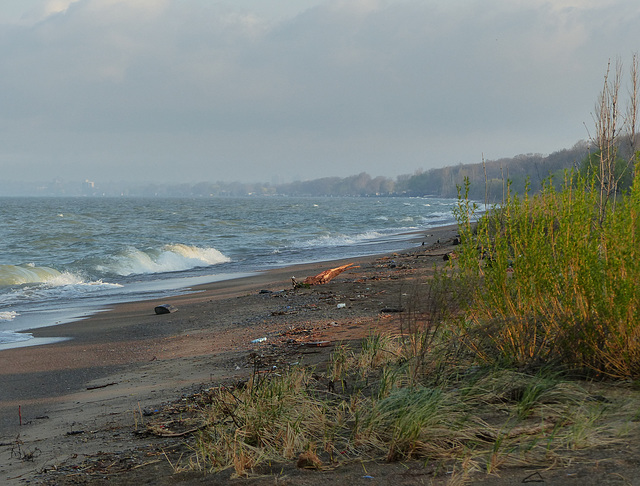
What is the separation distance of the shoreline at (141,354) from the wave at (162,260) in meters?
8.15

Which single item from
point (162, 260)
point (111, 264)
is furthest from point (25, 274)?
point (162, 260)

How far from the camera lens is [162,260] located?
23.9 meters

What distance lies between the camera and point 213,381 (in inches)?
235

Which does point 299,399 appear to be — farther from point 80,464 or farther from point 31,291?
point 31,291

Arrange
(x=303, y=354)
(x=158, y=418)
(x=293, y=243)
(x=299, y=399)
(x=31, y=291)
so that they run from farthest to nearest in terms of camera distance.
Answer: (x=293, y=243), (x=31, y=291), (x=303, y=354), (x=158, y=418), (x=299, y=399)

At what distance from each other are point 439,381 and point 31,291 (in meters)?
14.6

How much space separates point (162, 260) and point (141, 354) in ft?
53.0

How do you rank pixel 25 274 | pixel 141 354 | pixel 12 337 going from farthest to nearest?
pixel 25 274
pixel 12 337
pixel 141 354

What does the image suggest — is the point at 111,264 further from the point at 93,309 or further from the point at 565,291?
the point at 565,291

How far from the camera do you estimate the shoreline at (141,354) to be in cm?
511

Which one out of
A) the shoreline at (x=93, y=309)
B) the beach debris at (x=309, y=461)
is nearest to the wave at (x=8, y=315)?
Result: the shoreline at (x=93, y=309)

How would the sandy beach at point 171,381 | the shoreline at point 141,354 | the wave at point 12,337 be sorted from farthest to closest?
1. the wave at point 12,337
2. the shoreline at point 141,354
3. the sandy beach at point 171,381

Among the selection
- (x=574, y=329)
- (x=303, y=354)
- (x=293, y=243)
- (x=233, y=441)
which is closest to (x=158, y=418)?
(x=233, y=441)

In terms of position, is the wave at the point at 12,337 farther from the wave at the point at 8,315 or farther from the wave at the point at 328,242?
the wave at the point at 328,242
